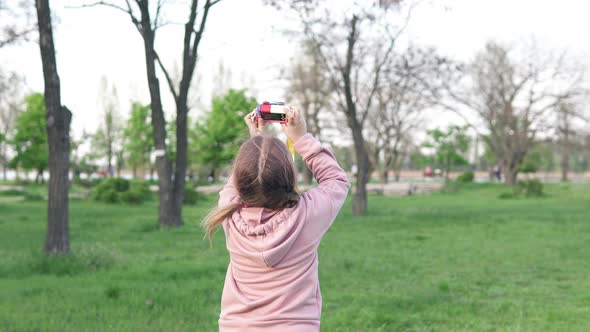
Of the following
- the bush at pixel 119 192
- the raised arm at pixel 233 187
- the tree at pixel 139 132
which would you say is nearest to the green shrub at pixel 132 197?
the bush at pixel 119 192

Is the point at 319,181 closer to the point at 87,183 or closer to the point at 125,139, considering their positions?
the point at 87,183

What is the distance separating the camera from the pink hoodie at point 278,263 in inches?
81.5

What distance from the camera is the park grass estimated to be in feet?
16.9

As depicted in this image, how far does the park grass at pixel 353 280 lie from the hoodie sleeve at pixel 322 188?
300cm

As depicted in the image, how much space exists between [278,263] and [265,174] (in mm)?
337

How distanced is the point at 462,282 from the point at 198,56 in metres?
8.47

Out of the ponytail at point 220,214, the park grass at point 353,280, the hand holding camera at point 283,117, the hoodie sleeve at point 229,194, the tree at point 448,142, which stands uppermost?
the tree at point 448,142

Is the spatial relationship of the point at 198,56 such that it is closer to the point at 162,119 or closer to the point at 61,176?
the point at 162,119

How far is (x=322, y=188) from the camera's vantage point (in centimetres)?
218

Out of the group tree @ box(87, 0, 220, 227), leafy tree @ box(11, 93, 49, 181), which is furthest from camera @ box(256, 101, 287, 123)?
leafy tree @ box(11, 93, 49, 181)

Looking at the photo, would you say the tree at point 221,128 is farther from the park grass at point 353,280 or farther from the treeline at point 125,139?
the park grass at point 353,280

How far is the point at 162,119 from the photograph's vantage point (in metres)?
13.1

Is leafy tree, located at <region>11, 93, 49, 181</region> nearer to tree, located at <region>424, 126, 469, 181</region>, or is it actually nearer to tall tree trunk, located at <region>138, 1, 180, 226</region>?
tree, located at <region>424, 126, 469, 181</region>

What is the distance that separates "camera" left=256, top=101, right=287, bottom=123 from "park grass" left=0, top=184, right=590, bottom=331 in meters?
3.18
